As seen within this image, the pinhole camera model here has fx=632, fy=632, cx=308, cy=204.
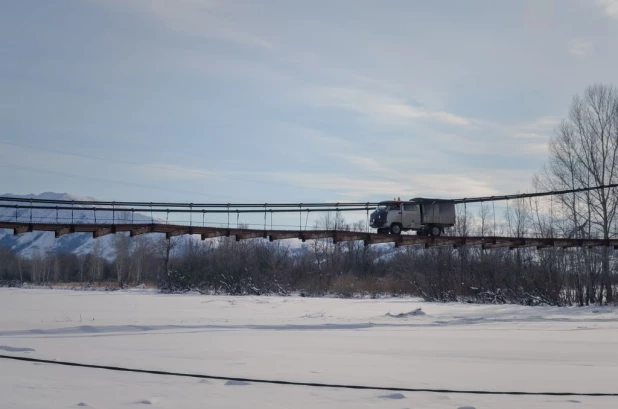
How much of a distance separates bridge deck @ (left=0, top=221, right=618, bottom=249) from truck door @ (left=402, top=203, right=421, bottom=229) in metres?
2.21

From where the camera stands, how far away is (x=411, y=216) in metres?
39.9

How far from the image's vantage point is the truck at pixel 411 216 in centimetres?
3975

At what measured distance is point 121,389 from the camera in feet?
39.5

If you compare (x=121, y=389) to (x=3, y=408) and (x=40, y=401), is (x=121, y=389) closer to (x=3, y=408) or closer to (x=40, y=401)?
(x=40, y=401)

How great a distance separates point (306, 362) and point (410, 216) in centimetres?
2438

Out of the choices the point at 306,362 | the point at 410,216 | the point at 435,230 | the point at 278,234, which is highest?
the point at 410,216

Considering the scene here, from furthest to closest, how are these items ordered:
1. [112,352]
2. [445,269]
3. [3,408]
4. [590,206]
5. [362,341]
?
1. [445,269]
2. [590,206]
3. [362,341]
4. [112,352]
5. [3,408]

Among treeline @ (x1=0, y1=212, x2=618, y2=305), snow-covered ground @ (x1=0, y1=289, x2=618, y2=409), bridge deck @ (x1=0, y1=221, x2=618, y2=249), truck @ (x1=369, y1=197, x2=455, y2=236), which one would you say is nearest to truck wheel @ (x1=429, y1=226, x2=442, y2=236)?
truck @ (x1=369, y1=197, x2=455, y2=236)

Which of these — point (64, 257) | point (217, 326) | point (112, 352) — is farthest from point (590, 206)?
point (64, 257)

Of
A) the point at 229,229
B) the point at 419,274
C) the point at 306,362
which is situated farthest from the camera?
the point at 419,274

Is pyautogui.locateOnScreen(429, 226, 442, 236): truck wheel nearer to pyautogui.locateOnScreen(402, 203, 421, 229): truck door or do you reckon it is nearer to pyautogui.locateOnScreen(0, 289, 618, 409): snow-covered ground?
pyautogui.locateOnScreen(402, 203, 421, 229): truck door

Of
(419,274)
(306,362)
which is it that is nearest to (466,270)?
(419,274)

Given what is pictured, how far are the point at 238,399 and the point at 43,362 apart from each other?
6788 mm

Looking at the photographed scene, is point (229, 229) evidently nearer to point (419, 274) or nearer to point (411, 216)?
point (411, 216)
